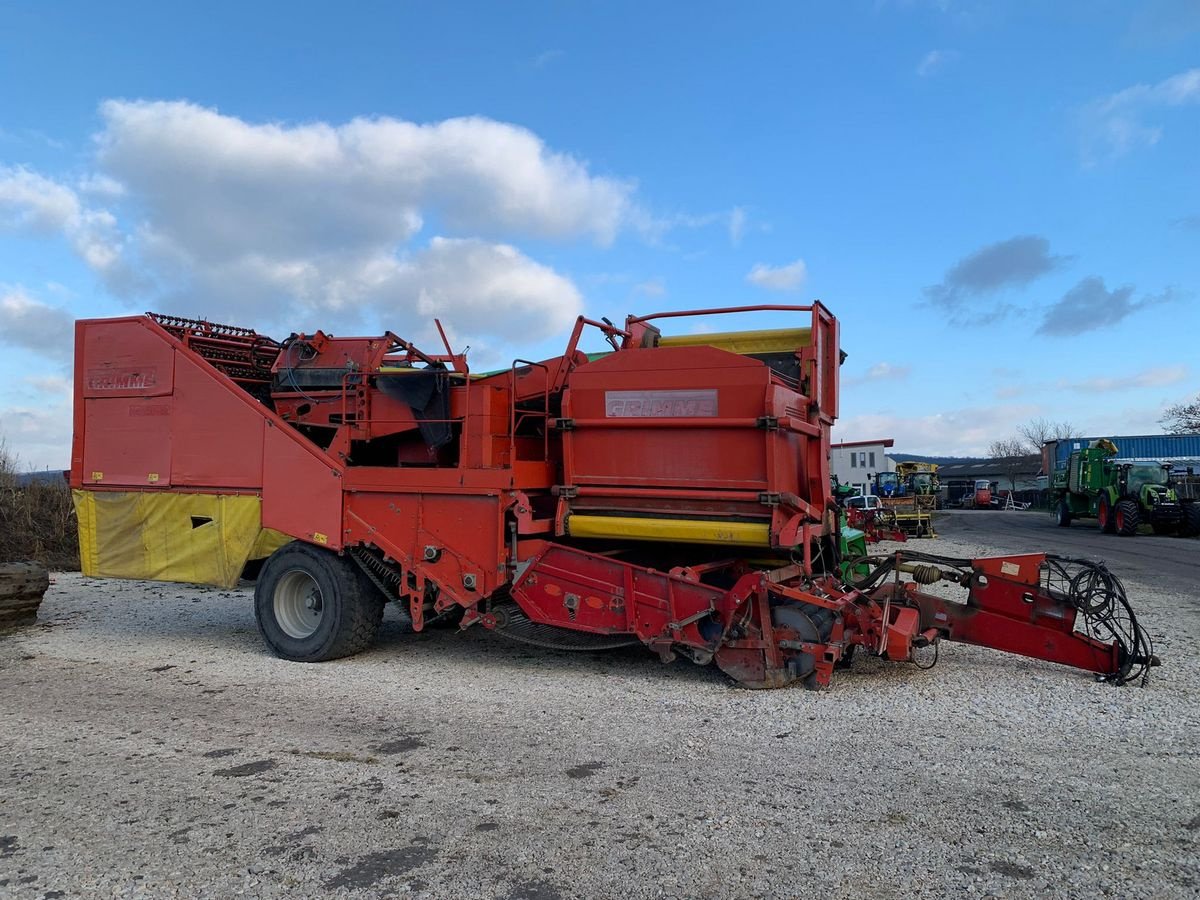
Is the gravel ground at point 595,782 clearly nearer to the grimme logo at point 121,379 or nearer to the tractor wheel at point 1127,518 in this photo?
the grimme logo at point 121,379

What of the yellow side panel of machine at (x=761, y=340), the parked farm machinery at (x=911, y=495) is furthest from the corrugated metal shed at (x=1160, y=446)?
the yellow side panel of machine at (x=761, y=340)

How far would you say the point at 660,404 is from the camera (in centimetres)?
648

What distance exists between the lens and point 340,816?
3.93 meters

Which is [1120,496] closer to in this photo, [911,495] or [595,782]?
[911,495]

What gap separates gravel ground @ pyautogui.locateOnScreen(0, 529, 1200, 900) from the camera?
3.36m

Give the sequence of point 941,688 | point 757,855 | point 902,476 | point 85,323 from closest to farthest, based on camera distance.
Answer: point 757,855 < point 941,688 < point 85,323 < point 902,476

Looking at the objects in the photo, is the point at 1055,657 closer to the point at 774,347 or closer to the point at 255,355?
the point at 774,347

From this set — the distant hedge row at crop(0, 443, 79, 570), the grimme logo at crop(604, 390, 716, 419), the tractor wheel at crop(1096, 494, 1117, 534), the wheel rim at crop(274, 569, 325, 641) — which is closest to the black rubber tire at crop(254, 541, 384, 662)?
the wheel rim at crop(274, 569, 325, 641)

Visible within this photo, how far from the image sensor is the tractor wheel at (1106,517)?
24.9m

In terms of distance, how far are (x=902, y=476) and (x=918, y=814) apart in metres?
39.2

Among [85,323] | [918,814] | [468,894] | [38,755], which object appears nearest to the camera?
[468,894]

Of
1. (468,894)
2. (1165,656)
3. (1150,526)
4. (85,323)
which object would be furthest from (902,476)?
(468,894)

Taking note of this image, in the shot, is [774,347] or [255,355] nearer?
[774,347]

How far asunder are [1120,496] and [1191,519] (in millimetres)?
2541
